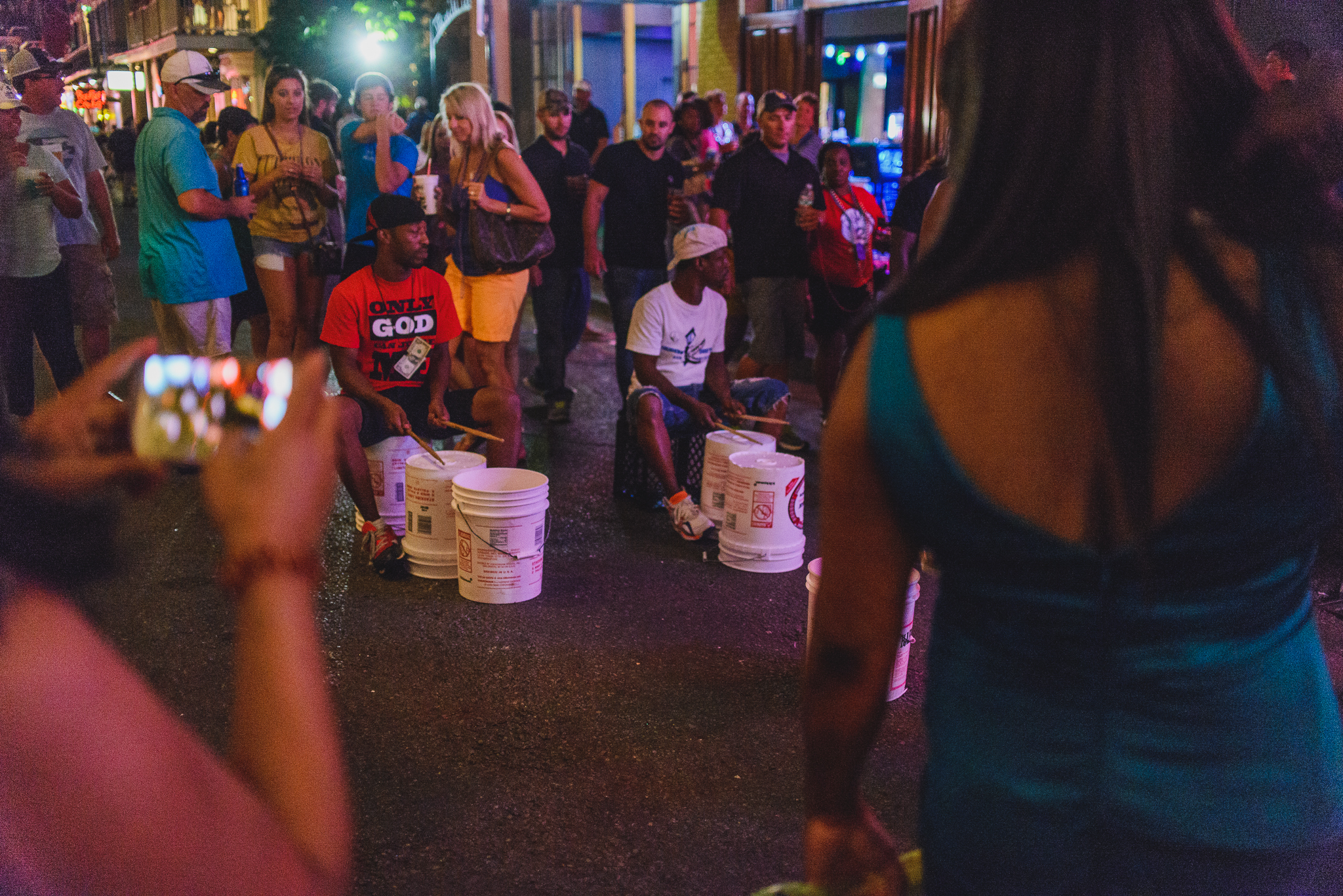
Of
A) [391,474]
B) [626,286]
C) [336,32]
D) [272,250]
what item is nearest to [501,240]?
[626,286]

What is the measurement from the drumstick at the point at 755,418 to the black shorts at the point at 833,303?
152 cm

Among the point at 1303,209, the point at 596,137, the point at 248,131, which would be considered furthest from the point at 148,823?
the point at 596,137

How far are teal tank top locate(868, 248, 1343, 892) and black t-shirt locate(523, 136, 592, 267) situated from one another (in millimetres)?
6755

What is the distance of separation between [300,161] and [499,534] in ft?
12.5

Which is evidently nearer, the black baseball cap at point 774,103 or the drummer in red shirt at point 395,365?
the drummer in red shirt at point 395,365

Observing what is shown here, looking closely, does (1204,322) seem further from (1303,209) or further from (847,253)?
(847,253)

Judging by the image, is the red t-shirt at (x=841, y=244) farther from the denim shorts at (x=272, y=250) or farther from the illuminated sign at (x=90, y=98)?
the illuminated sign at (x=90, y=98)

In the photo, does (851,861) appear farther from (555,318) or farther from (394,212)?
(555,318)

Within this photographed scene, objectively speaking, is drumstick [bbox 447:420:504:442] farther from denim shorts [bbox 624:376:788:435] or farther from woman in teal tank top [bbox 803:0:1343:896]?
woman in teal tank top [bbox 803:0:1343:896]

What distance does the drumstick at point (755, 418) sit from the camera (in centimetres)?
557

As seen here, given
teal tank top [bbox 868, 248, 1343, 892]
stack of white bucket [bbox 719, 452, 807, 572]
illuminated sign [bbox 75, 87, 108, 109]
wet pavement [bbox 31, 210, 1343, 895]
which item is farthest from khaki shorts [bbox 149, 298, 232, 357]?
teal tank top [bbox 868, 248, 1343, 892]

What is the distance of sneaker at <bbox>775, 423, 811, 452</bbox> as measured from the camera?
6.71 metres

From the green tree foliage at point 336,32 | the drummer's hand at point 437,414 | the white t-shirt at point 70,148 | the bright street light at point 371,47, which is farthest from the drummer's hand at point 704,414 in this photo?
the bright street light at point 371,47

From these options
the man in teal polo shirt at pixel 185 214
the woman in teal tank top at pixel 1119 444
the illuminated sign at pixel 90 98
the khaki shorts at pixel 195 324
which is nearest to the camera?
the woman in teal tank top at pixel 1119 444
